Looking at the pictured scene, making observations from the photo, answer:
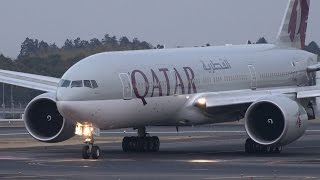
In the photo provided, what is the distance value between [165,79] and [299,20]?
12222mm

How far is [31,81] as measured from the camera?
51.1 metres

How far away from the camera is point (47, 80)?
167 feet

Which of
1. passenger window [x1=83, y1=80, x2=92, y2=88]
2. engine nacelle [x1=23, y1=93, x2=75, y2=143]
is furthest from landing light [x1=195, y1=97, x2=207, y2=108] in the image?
passenger window [x1=83, y1=80, x2=92, y2=88]

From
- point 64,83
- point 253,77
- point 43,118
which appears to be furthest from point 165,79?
point 253,77

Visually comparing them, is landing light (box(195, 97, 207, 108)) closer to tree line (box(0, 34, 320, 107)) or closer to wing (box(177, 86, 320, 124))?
wing (box(177, 86, 320, 124))

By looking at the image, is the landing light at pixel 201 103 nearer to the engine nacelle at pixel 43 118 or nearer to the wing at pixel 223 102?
the wing at pixel 223 102

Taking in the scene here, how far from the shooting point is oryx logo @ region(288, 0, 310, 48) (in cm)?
5528

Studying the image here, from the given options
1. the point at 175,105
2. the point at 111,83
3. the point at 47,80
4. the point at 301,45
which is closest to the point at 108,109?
the point at 111,83

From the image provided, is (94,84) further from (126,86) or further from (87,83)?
(126,86)

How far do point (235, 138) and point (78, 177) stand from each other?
2731cm

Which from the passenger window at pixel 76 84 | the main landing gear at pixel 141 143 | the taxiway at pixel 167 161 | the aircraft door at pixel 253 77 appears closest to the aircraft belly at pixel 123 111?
the passenger window at pixel 76 84

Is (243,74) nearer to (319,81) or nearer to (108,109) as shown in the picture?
(108,109)

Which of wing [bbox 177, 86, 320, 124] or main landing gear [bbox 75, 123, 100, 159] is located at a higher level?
wing [bbox 177, 86, 320, 124]

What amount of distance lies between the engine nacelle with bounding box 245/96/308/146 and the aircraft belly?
10.3ft
